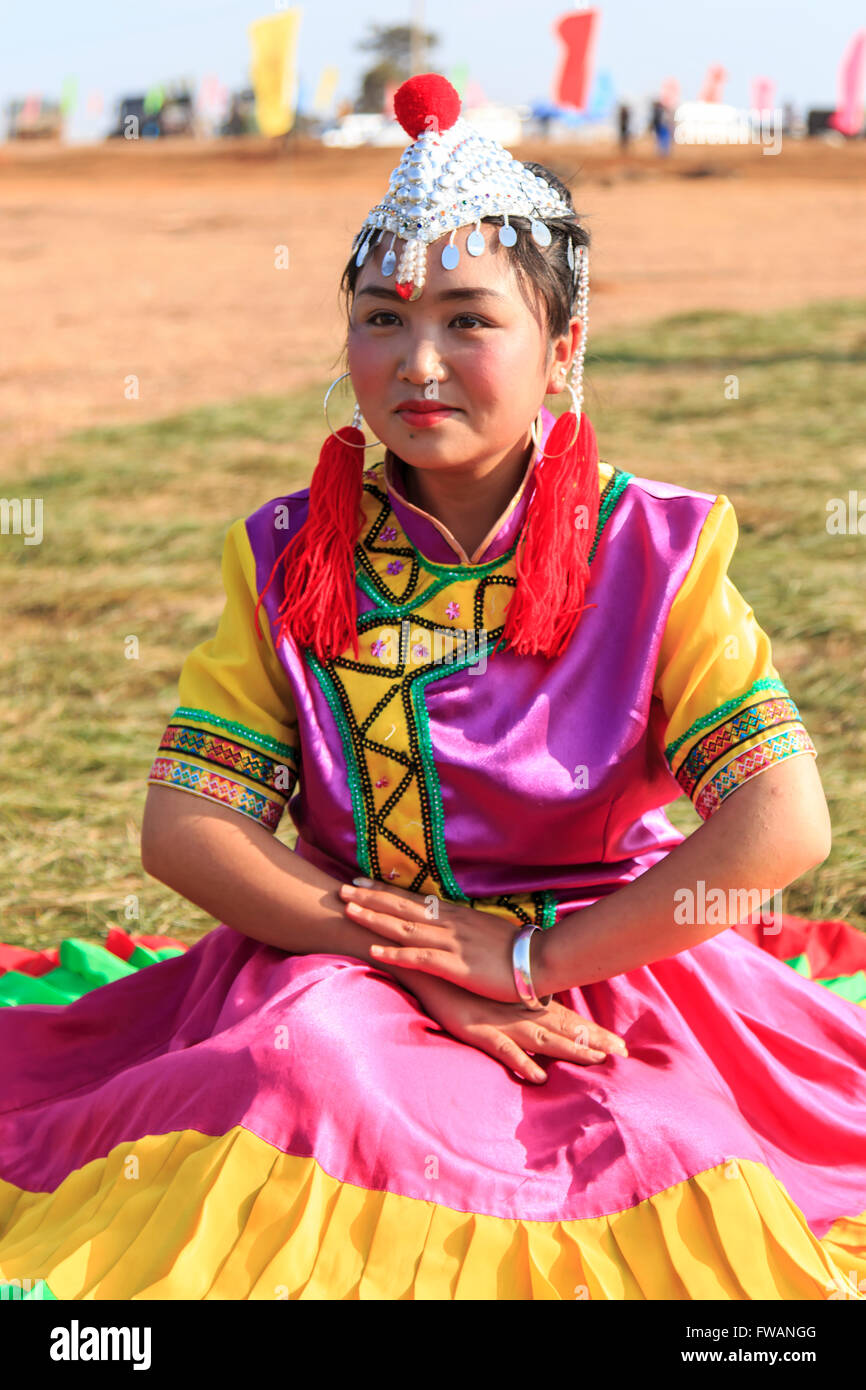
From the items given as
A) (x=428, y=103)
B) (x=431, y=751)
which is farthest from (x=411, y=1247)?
(x=428, y=103)

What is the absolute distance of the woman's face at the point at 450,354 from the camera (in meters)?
2.07

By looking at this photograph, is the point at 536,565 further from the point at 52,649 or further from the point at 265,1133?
the point at 52,649

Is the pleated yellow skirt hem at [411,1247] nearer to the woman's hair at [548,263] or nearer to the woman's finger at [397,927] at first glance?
the woman's finger at [397,927]

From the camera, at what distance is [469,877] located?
2240 mm

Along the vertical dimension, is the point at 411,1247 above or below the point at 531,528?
below

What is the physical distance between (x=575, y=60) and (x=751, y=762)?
21570 mm

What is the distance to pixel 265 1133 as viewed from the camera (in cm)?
197

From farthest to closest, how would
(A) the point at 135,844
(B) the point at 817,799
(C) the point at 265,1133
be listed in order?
(A) the point at 135,844 < (B) the point at 817,799 < (C) the point at 265,1133

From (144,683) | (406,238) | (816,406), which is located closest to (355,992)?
(406,238)

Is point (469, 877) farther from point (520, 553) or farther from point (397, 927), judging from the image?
point (520, 553)

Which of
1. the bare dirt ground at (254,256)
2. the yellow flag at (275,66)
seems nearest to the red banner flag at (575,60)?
the bare dirt ground at (254,256)

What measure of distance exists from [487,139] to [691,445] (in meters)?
6.47

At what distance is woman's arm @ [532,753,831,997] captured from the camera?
205cm

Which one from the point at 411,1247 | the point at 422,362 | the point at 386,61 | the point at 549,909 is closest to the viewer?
the point at 411,1247
